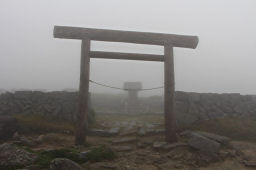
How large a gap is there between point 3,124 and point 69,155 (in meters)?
3.46

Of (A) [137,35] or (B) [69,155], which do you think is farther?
(A) [137,35]

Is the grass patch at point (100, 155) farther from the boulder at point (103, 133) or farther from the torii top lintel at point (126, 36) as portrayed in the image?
the torii top lintel at point (126, 36)

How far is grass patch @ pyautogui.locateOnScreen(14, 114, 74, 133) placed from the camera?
8.17 m

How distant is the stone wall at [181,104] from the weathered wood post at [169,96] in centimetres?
152

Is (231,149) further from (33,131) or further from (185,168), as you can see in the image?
(33,131)

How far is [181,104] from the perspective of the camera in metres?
8.67

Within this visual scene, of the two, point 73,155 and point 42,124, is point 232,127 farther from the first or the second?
point 42,124

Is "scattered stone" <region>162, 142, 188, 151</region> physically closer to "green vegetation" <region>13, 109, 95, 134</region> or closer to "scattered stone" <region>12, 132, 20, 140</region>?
"green vegetation" <region>13, 109, 95, 134</region>

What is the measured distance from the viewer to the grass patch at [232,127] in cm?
770

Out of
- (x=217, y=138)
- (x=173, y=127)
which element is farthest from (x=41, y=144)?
(x=217, y=138)

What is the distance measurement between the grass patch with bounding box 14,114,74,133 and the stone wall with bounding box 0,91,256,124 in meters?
0.30

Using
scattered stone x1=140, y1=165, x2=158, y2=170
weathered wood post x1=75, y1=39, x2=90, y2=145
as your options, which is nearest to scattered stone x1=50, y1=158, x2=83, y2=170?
scattered stone x1=140, y1=165, x2=158, y2=170

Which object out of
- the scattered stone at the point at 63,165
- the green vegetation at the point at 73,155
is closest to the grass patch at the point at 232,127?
the green vegetation at the point at 73,155

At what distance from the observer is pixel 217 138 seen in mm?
6547
